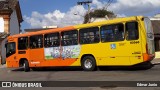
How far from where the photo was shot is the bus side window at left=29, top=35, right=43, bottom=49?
82.5 feet

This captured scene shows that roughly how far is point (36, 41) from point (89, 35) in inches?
203

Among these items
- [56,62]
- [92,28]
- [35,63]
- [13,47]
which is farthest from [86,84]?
[13,47]

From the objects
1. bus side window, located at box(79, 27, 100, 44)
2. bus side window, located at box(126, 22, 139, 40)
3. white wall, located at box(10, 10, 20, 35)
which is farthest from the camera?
white wall, located at box(10, 10, 20, 35)

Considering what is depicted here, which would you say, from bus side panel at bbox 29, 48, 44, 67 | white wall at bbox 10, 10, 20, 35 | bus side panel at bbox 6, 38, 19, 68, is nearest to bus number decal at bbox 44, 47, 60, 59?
bus side panel at bbox 29, 48, 44, 67

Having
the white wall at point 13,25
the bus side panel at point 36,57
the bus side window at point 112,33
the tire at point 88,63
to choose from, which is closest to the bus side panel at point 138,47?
the bus side window at point 112,33

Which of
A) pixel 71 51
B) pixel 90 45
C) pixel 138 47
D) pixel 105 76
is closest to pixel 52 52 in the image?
pixel 71 51

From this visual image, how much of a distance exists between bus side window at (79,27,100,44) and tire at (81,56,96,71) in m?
1.03

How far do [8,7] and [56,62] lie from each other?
18.4m

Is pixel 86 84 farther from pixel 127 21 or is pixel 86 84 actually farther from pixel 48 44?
pixel 48 44

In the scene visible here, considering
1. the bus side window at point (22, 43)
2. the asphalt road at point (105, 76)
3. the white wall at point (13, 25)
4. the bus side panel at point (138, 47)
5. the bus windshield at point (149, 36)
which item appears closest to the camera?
the asphalt road at point (105, 76)

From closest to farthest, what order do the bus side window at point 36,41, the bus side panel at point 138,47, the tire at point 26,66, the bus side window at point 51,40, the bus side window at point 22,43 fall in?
the bus side panel at point 138,47
the bus side window at point 51,40
the bus side window at point 36,41
the tire at point 26,66
the bus side window at point 22,43

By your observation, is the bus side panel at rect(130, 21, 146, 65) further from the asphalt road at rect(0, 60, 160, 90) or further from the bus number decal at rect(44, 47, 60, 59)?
the bus number decal at rect(44, 47, 60, 59)

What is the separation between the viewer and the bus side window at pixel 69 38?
22.8 m

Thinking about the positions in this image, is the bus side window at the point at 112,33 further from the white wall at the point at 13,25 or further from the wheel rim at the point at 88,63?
the white wall at the point at 13,25
